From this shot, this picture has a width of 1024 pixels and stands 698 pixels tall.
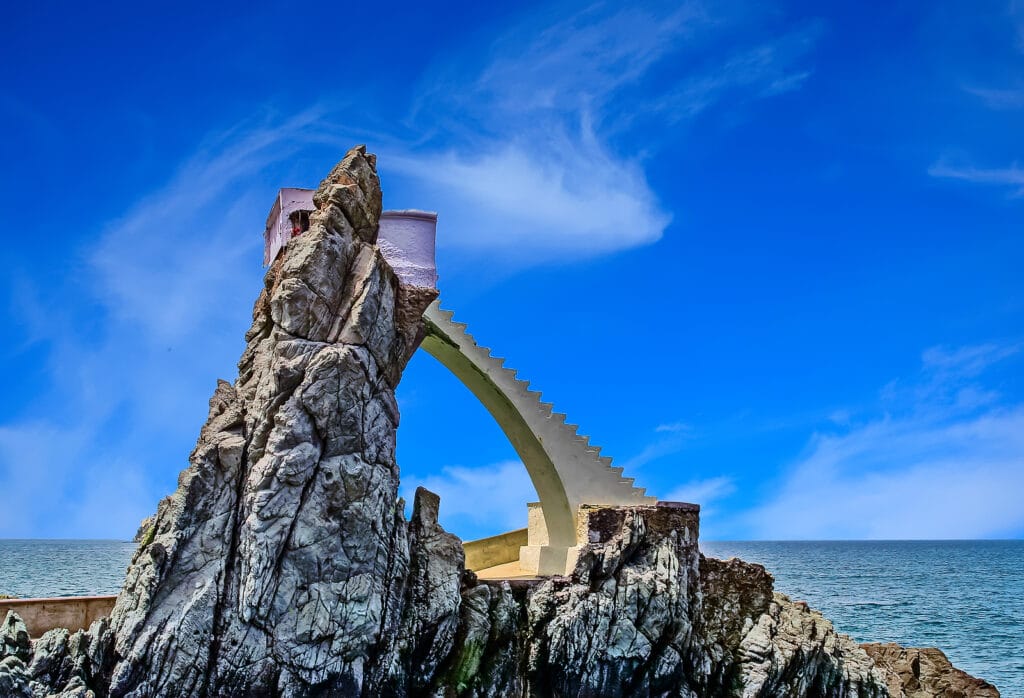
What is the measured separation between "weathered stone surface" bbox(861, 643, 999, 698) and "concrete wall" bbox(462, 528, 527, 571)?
25.7ft

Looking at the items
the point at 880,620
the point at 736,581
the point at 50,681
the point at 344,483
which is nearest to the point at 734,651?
the point at 736,581

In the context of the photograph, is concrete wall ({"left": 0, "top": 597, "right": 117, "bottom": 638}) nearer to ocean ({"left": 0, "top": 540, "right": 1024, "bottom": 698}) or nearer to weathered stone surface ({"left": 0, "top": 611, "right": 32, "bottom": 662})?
weathered stone surface ({"left": 0, "top": 611, "right": 32, "bottom": 662})

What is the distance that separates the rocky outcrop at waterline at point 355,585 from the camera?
47.6ft

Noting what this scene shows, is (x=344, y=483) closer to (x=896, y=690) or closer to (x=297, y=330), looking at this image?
(x=297, y=330)

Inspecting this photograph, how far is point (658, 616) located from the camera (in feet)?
58.9

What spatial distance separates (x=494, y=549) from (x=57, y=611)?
31.8 ft

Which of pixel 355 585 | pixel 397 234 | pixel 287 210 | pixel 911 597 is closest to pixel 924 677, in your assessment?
pixel 355 585

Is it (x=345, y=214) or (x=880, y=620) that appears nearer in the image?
(x=345, y=214)

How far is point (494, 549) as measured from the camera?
22656mm

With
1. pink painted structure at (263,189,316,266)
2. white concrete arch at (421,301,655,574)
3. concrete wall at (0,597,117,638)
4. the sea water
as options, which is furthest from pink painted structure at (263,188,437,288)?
the sea water

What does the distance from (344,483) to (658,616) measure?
20.3 feet

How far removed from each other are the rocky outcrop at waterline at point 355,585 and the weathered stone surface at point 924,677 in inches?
78.7

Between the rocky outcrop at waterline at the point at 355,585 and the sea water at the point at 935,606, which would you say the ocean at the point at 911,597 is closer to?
the sea water at the point at 935,606

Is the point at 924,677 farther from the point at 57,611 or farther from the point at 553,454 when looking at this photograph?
the point at 57,611
